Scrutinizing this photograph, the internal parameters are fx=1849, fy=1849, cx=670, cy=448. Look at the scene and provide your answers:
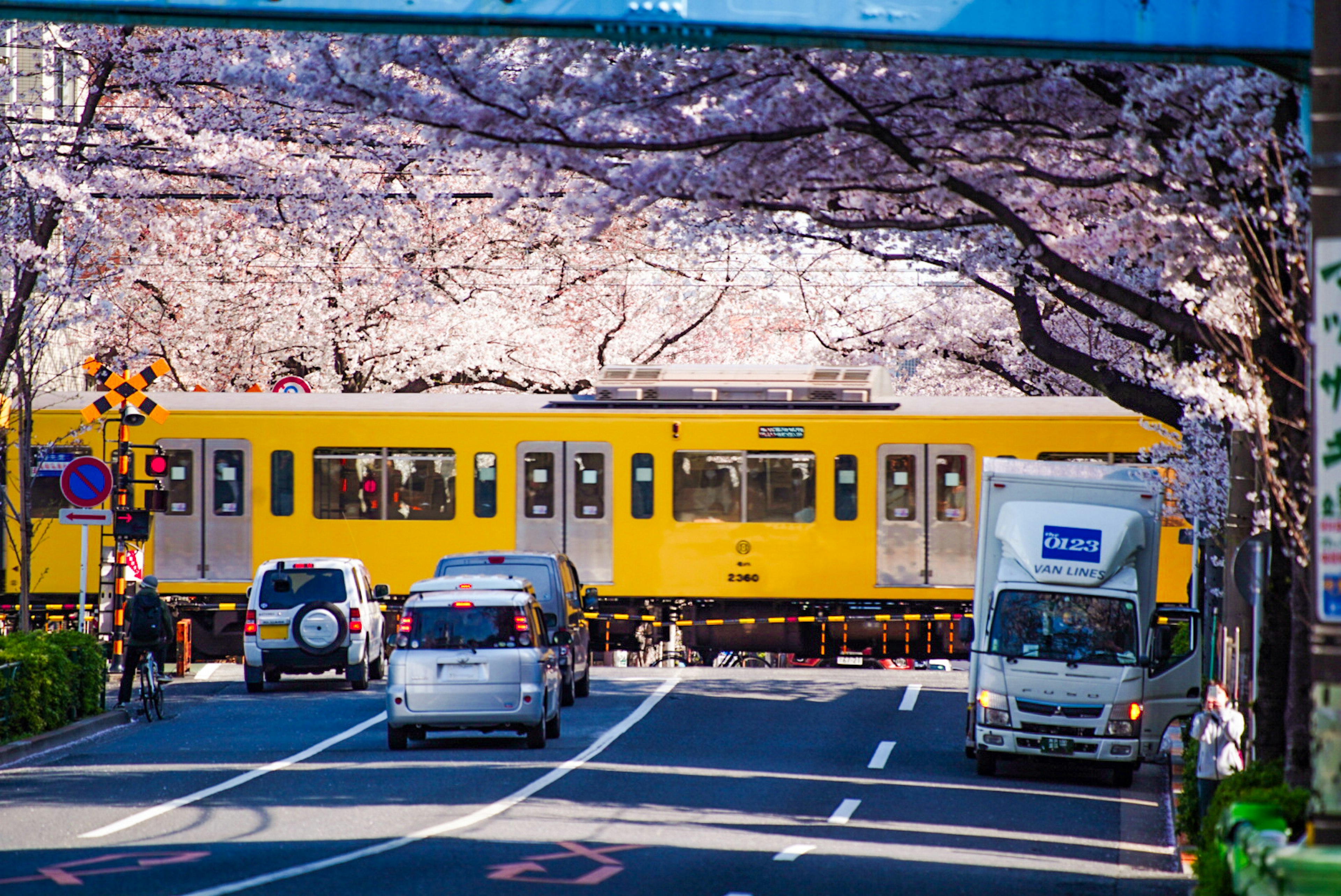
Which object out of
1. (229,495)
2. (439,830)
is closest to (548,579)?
(229,495)

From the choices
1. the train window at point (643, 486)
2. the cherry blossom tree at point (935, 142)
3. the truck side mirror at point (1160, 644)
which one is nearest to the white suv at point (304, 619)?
the train window at point (643, 486)

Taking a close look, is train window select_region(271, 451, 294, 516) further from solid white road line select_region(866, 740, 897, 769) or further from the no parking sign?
solid white road line select_region(866, 740, 897, 769)

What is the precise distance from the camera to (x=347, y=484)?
28312 millimetres

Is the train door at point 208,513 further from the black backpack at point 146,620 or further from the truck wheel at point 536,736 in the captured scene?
the truck wheel at point 536,736

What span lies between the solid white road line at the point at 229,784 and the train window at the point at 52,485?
29.9 feet

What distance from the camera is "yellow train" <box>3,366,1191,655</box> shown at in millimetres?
27328

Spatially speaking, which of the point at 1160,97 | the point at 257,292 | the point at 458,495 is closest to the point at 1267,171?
the point at 1160,97

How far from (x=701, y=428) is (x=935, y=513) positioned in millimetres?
3692

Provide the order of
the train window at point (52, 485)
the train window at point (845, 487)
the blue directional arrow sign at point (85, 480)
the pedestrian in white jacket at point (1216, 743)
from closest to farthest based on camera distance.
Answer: the pedestrian in white jacket at point (1216, 743), the blue directional arrow sign at point (85, 480), the train window at point (845, 487), the train window at point (52, 485)

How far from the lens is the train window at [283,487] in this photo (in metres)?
28.2

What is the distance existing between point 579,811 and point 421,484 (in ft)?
45.3

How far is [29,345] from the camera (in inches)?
930

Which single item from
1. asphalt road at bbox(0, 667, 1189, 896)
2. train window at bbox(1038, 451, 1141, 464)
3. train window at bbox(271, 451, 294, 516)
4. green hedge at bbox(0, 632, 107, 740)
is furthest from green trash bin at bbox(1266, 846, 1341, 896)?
train window at bbox(271, 451, 294, 516)

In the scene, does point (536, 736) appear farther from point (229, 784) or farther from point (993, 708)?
point (993, 708)
